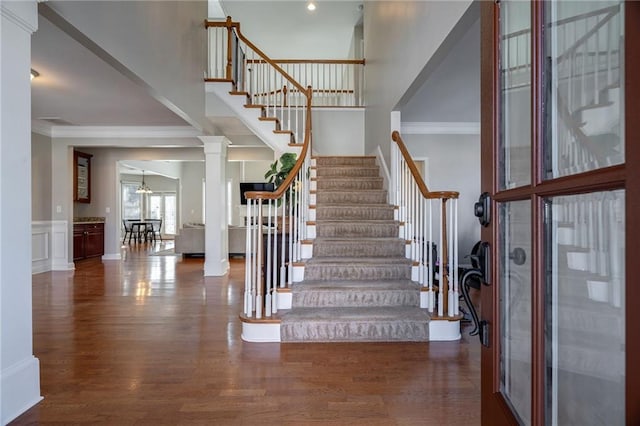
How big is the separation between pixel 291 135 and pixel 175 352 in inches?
148

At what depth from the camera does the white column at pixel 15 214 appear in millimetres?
1737

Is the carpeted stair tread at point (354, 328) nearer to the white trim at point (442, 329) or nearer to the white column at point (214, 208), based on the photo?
the white trim at point (442, 329)

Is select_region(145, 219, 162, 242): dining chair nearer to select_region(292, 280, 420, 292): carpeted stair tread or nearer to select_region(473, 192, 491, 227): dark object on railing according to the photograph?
select_region(292, 280, 420, 292): carpeted stair tread

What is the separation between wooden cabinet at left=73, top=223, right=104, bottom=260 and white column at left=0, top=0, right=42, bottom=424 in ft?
20.5

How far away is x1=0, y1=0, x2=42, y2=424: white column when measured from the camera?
5.70 ft

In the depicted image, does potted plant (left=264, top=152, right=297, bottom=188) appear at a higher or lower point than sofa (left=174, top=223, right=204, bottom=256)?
higher

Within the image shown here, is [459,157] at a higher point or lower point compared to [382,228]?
higher

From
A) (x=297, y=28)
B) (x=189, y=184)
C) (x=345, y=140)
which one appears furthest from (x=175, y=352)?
(x=189, y=184)

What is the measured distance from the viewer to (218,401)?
6.45 feet

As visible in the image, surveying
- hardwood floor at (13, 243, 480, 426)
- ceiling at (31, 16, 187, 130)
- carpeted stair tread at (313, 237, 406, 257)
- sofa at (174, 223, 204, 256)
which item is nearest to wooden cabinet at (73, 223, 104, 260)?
sofa at (174, 223, 204, 256)

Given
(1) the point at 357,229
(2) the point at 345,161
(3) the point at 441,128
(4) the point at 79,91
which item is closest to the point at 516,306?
(1) the point at 357,229

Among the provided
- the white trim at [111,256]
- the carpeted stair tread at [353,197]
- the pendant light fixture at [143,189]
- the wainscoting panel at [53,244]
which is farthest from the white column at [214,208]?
the pendant light fixture at [143,189]

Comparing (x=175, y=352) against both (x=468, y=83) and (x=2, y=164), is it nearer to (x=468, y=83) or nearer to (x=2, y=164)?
(x=2, y=164)

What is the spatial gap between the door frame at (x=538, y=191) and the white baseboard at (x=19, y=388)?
2096 mm
